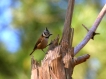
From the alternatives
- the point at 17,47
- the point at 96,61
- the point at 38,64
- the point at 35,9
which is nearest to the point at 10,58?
the point at 17,47

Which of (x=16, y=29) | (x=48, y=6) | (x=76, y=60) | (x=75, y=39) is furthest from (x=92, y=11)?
(x=76, y=60)

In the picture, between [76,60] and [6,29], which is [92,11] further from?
[76,60]

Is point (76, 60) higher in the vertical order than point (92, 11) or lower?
lower

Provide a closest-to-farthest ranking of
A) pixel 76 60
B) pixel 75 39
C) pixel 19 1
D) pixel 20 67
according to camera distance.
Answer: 1. pixel 76 60
2. pixel 75 39
3. pixel 20 67
4. pixel 19 1

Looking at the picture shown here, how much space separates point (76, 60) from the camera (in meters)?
1.20

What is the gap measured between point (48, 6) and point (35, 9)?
0.33 ft

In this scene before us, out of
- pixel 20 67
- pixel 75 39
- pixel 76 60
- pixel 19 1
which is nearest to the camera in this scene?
pixel 76 60

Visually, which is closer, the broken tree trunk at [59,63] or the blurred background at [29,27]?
the broken tree trunk at [59,63]

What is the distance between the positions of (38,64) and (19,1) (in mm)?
1517

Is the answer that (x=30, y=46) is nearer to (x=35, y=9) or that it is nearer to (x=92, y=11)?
(x=35, y=9)

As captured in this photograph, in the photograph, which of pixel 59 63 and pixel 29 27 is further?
pixel 29 27

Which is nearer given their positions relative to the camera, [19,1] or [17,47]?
[17,47]

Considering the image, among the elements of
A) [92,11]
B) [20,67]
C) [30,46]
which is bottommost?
[20,67]

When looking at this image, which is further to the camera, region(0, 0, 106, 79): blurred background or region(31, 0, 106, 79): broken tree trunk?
region(0, 0, 106, 79): blurred background
